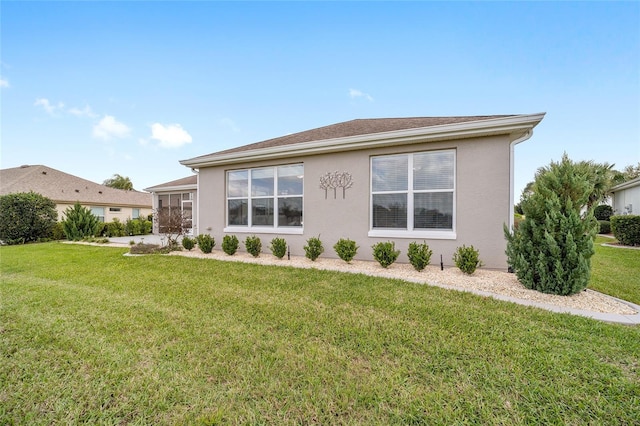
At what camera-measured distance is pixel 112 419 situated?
1.92 metres

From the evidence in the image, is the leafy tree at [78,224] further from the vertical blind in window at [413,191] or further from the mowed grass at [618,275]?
the mowed grass at [618,275]

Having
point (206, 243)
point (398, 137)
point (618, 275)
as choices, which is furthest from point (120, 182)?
point (618, 275)

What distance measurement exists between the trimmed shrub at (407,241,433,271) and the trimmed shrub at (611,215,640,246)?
13569 millimetres

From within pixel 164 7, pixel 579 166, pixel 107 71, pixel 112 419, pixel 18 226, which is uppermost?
pixel 164 7

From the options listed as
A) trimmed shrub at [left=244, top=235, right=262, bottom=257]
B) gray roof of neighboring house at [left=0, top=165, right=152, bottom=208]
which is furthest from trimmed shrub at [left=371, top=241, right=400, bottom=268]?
gray roof of neighboring house at [left=0, top=165, right=152, bottom=208]

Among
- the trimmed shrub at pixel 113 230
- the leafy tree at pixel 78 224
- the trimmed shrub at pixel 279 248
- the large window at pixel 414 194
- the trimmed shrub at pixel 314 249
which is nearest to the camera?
the large window at pixel 414 194

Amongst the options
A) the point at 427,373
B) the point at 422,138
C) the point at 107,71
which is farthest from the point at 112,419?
the point at 107,71

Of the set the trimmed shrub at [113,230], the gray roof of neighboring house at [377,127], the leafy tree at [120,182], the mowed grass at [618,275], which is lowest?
the mowed grass at [618,275]

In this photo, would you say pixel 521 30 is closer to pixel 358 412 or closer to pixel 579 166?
pixel 579 166

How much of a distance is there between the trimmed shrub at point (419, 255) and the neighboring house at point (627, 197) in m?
20.4

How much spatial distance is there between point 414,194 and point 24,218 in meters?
20.7

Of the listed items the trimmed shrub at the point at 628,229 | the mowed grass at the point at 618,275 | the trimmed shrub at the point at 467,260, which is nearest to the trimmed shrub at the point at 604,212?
the trimmed shrub at the point at 628,229

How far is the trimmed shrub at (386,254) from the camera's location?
6454 millimetres

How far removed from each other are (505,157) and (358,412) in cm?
664
